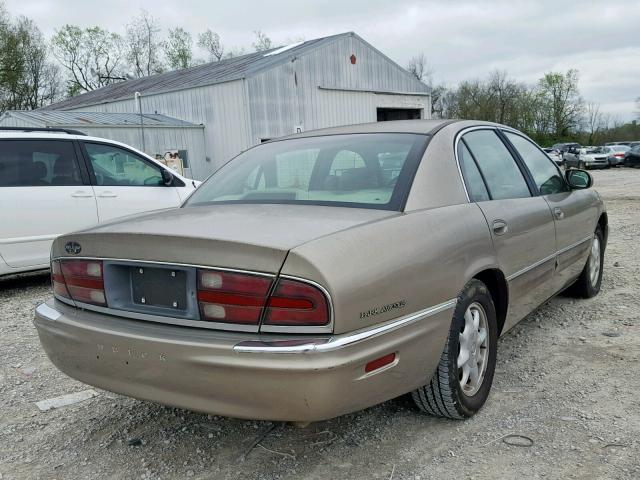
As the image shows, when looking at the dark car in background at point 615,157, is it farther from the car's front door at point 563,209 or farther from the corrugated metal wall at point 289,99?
the car's front door at point 563,209

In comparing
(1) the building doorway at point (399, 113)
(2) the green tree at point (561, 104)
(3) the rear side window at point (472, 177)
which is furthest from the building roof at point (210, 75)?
(2) the green tree at point (561, 104)

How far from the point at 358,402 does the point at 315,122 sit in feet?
62.9

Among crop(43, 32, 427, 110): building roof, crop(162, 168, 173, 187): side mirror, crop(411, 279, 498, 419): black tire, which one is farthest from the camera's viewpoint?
crop(43, 32, 427, 110): building roof

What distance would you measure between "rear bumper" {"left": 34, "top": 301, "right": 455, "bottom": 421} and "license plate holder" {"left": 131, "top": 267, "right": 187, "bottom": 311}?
9 centimetres

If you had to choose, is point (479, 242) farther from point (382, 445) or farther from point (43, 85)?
point (43, 85)

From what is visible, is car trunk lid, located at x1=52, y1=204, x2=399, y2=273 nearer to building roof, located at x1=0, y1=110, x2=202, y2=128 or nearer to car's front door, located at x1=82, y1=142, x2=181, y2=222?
car's front door, located at x1=82, y1=142, x2=181, y2=222

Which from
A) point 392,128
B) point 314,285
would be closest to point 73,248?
point 314,285

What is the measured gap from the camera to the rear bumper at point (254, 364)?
196 cm

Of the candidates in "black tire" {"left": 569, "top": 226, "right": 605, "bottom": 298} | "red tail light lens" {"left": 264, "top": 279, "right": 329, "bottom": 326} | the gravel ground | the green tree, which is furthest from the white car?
the green tree

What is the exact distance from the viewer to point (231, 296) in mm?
2057

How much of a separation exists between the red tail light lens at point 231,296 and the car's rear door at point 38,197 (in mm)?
4005

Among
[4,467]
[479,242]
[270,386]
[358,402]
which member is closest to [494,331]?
[479,242]

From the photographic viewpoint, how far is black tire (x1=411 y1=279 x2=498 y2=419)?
2547 millimetres

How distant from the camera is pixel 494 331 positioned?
2.95m
